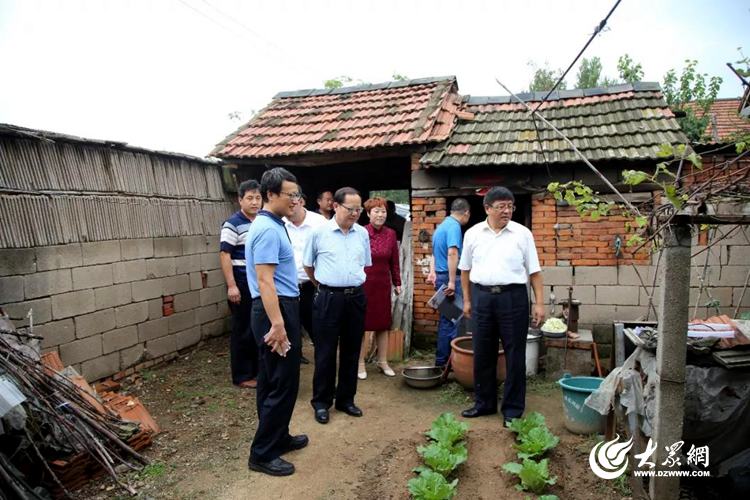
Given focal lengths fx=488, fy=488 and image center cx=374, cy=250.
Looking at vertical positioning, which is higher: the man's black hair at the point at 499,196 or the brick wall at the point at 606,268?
Result: the man's black hair at the point at 499,196

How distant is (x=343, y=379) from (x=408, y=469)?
3.86ft

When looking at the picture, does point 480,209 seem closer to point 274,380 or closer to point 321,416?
point 321,416

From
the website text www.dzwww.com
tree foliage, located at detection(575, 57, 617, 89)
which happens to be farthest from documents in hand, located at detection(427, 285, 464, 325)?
tree foliage, located at detection(575, 57, 617, 89)

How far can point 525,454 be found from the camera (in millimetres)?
3514

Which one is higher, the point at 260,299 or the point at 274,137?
the point at 274,137

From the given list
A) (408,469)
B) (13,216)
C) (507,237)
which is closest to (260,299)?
(408,469)

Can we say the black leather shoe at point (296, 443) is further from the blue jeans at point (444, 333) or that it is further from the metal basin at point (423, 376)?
the blue jeans at point (444, 333)

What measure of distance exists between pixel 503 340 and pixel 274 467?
2.09 m

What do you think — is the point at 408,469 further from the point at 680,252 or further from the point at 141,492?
the point at 680,252

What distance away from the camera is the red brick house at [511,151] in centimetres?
609

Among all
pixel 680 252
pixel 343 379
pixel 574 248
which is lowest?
pixel 343 379

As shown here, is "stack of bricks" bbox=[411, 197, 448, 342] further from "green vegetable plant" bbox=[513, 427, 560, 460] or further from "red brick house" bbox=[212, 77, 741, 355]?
"green vegetable plant" bbox=[513, 427, 560, 460]

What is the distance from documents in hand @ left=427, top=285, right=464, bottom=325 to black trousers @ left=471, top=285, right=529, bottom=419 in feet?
3.90

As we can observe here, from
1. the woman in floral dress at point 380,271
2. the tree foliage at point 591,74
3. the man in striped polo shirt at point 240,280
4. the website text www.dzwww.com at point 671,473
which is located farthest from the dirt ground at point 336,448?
the tree foliage at point 591,74
